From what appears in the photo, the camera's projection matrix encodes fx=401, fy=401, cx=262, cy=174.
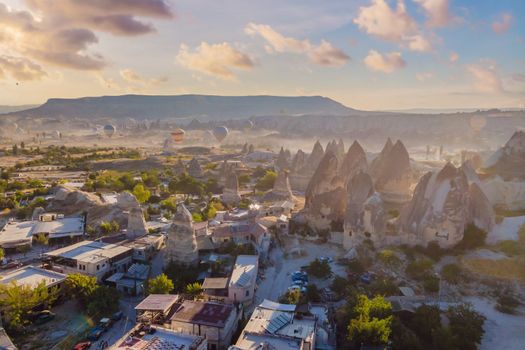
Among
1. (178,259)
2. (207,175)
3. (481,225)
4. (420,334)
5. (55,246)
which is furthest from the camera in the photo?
(207,175)

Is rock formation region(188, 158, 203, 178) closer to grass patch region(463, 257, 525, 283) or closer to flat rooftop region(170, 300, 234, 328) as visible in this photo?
flat rooftop region(170, 300, 234, 328)

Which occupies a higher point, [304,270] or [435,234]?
[435,234]

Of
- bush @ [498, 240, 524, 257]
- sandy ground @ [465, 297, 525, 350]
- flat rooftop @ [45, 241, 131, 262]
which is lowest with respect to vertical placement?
sandy ground @ [465, 297, 525, 350]

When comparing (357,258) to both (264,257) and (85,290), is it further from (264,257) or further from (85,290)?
(85,290)

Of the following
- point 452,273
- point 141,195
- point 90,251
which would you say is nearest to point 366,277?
point 452,273

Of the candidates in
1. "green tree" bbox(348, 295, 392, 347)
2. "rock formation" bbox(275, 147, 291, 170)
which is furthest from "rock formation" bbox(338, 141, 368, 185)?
"rock formation" bbox(275, 147, 291, 170)

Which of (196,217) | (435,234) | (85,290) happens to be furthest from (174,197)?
(435,234)

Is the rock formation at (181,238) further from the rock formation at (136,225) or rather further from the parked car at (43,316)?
the parked car at (43,316)
